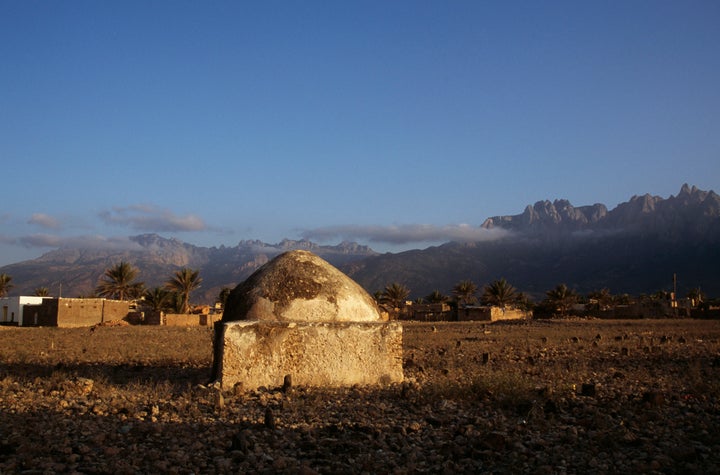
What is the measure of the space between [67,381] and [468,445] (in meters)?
6.30

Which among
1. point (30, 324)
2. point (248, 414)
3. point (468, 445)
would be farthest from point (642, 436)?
point (30, 324)

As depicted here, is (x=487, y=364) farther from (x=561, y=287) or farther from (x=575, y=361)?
(x=561, y=287)

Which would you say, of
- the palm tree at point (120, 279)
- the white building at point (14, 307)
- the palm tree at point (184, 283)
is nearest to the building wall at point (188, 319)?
the palm tree at point (184, 283)

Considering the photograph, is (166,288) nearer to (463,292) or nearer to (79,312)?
(79,312)

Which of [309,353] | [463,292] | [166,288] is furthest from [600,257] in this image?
[309,353]

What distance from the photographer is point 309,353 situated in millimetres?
8875

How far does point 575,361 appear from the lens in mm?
12148

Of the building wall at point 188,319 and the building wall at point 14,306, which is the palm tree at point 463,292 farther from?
the building wall at point 14,306

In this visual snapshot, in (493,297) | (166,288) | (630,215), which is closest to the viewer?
(166,288)

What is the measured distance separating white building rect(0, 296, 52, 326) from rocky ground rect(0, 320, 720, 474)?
39.6m

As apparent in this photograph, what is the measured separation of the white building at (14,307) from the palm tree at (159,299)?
769cm

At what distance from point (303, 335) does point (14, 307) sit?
4522 centimetres

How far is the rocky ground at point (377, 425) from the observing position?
16.6 ft

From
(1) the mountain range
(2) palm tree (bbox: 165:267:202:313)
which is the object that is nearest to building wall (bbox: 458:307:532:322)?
(2) palm tree (bbox: 165:267:202:313)
